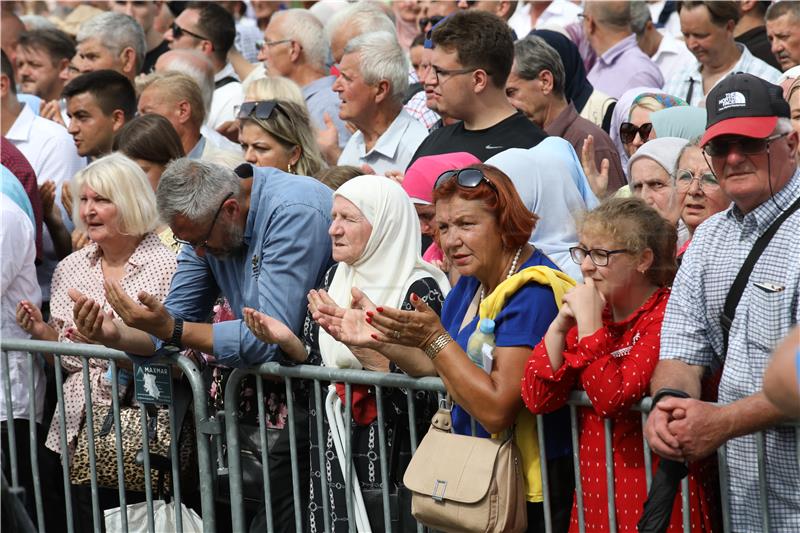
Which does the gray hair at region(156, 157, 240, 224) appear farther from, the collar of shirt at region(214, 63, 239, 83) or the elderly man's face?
the collar of shirt at region(214, 63, 239, 83)

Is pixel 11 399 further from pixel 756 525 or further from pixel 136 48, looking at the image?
pixel 136 48

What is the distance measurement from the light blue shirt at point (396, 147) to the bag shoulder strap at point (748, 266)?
3488mm

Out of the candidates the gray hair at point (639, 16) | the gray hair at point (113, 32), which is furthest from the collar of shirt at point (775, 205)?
the gray hair at point (113, 32)

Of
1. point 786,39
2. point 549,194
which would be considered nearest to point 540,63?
point 786,39

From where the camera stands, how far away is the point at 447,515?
449 cm

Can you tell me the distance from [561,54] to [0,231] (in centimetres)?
357

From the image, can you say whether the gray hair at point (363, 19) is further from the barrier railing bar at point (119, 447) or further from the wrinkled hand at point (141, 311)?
the wrinkled hand at point (141, 311)

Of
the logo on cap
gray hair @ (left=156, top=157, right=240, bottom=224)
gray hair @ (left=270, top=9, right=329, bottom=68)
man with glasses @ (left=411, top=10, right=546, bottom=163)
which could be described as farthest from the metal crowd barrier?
gray hair @ (left=270, top=9, right=329, bottom=68)

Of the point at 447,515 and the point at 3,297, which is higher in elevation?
the point at 3,297

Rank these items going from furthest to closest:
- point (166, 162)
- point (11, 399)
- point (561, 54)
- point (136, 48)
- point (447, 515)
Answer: point (136, 48), point (561, 54), point (166, 162), point (11, 399), point (447, 515)

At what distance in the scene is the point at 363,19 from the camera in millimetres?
9117

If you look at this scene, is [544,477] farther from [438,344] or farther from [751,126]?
[751,126]

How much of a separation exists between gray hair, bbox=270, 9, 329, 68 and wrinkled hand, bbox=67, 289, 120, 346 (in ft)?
14.3

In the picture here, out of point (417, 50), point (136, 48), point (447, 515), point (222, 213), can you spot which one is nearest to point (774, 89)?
point (447, 515)
